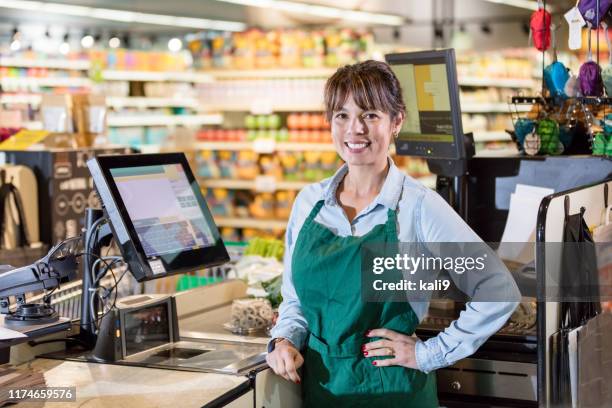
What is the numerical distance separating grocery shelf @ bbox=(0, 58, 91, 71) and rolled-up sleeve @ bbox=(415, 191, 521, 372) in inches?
417

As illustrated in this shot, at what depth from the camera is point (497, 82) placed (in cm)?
1141

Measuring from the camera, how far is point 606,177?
332 cm

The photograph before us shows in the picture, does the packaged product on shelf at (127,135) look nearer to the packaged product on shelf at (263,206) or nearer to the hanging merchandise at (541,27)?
the packaged product on shelf at (263,206)

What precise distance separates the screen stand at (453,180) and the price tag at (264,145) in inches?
209

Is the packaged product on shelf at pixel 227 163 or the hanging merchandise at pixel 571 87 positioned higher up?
the hanging merchandise at pixel 571 87

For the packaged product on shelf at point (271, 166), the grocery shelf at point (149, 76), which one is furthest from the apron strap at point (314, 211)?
the grocery shelf at point (149, 76)

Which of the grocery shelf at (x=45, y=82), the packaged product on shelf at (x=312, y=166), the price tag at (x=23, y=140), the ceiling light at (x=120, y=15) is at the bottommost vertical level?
the packaged product on shelf at (x=312, y=166)

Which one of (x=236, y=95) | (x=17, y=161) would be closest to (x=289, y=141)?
(x=236, y=95)

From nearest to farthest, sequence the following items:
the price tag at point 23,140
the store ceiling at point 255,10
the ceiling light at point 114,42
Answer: the price tag at point 23,140
the store ceiling at point 255,10
the ceiling light at point 114,42

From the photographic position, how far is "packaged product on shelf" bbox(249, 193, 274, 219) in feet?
29.5

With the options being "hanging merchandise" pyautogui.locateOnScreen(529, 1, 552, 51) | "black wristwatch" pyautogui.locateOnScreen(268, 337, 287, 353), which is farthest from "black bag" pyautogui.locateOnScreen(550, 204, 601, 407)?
"hanging merchandise" pyautogui.locateOnScreen(529, 1, 552, 51)

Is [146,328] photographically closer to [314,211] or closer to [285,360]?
[285,360]

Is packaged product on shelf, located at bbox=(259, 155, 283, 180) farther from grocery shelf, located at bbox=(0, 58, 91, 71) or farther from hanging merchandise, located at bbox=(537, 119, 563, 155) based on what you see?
hanging merchandise, located at bbox=(537, 119, 563, 155)

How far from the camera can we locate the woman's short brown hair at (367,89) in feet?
7.75
